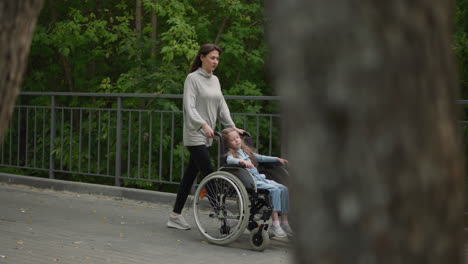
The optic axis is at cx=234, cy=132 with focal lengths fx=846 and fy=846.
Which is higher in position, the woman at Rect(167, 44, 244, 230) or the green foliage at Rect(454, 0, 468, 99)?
the green foliage at Rect(454, 0, 468, 99)

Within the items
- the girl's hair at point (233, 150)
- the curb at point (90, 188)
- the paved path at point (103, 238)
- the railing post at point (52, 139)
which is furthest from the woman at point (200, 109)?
the railing post at point (52, 139)

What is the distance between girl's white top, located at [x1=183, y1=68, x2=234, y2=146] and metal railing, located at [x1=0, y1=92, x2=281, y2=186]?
1397mm

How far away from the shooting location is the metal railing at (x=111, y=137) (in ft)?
35.1

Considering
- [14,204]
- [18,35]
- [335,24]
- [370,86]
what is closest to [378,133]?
[370,86]

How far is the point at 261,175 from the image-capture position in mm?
7469

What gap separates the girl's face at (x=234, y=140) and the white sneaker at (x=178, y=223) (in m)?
1.12

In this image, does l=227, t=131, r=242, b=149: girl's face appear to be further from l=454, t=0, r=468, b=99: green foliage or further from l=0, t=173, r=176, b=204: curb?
l=454, t=0, r=468, b=99: green foliage

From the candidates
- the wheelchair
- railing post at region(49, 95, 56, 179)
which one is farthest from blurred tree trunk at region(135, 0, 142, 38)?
the wheelchair

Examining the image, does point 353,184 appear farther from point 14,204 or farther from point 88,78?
point 88,78

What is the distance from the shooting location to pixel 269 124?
31.6 ft

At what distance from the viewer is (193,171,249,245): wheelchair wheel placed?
714 centimetres

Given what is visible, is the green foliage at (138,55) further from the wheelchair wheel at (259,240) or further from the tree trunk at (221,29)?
the wheelchair wheel at (259,240)

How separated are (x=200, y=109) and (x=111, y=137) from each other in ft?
12.3

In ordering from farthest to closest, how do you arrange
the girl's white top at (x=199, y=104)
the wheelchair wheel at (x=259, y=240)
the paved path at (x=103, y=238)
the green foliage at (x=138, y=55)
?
the green foliage at (x=138, y=55), the girl's white top at (x=199, y=104), the wheelchair wheel at (x=259, y=240), the paved path at (x=103, y=238)
